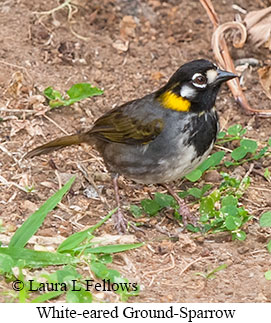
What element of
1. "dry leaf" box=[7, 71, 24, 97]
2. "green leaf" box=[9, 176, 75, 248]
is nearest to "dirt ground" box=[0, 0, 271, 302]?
"dry leaf" box=[7, 71, 24, 97]

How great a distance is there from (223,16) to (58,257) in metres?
4.01

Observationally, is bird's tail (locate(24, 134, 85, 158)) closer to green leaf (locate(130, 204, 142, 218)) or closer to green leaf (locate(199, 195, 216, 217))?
green leaf (locate(130, 204, 142, 218))

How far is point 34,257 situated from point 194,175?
6.04ft

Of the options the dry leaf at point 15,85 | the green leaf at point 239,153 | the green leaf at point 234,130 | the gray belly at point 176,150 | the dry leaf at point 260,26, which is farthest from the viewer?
the dry leaf at point 260,26

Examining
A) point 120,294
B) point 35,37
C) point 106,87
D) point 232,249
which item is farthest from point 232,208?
point 35,37

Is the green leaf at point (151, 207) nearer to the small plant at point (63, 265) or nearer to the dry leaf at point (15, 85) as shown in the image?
the small plant at point (63, 265)

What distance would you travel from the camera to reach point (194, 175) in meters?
6.18

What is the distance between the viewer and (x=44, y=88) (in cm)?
701

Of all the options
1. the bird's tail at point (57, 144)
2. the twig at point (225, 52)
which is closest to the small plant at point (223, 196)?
the twig at point (225, 52)

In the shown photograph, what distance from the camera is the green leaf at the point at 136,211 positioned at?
5.95 metres

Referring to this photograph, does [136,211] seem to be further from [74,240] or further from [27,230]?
[27,230]

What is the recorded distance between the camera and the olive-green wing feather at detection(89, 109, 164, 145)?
574 cm

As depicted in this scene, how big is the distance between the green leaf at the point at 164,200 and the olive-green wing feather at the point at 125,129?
1.59ft

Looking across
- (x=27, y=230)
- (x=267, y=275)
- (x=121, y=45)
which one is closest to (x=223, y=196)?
(x=267, y=275)
